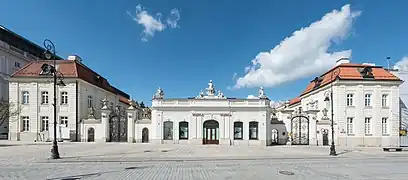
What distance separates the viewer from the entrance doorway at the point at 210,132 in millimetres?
33188

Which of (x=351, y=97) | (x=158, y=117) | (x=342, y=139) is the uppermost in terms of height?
(x=351, y=97)

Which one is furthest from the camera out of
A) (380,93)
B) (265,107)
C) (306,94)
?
(306,94)

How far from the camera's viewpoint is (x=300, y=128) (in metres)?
35.3

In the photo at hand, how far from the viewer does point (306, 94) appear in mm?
44938

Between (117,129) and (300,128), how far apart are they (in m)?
24.4

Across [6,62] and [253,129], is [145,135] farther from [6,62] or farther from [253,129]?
[6,62]

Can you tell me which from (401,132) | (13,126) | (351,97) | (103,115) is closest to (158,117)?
(103,115)

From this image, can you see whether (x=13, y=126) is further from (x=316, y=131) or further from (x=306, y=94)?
(x=306, y=94)

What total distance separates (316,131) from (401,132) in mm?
14341

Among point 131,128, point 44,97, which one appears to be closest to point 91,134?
point 131,128

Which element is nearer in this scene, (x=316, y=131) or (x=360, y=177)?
(x=360, y=177)

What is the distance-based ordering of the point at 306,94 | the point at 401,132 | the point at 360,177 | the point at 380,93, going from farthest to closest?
the point at 306,94 → the point at 401,132 → the point at 380,93 → the point at 360,177

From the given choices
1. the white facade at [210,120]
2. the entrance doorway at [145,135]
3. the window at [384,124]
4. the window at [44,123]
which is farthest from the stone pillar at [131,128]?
the window at [384,124]

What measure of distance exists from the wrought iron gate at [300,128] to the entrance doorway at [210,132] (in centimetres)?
1011
